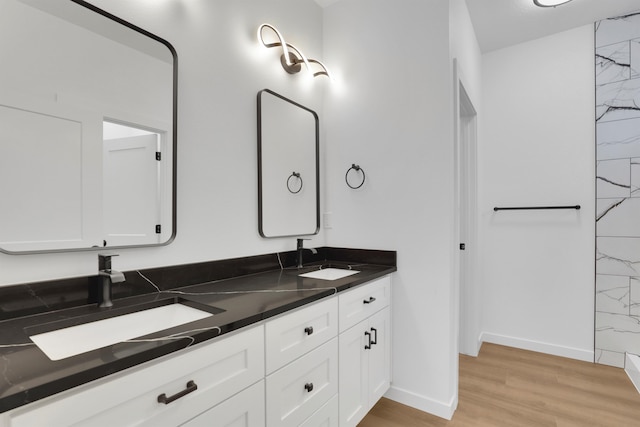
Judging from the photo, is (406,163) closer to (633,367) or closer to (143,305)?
(143,305)

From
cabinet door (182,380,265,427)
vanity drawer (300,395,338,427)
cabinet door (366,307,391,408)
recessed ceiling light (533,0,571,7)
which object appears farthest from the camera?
recessed ceiling light (533,0,571,7)

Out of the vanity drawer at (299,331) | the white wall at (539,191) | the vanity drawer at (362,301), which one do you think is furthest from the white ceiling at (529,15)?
the vanity drawer at (299,331)

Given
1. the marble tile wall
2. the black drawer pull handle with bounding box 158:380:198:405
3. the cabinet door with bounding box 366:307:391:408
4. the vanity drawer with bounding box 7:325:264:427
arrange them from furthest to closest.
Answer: the marble tile wall, the cabinet door with bounding box 366:307:391:408, the black drawer pull handle with bounding box 158:380:198:405, the vanity drawer with bounding box 7:325:264:427

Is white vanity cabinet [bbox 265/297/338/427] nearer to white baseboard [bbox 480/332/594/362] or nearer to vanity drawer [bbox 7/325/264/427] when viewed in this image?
vanity drawer [bbox 7/325/264/427]

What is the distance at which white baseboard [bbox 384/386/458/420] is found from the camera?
75.2 inches

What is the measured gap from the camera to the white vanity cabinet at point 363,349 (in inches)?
62.4

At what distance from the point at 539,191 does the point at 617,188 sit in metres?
0.50

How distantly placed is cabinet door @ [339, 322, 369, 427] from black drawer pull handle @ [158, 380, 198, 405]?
80 centimetres

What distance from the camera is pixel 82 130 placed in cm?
119

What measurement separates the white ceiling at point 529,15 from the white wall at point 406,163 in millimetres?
547

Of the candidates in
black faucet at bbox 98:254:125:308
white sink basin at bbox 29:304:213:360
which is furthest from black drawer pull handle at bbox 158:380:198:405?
black faucet at bbox 98:254:125:308

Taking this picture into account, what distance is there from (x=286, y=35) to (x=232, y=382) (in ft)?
6.52

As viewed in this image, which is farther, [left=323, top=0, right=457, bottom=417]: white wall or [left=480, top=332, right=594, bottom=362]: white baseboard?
[left=480, top=332, right=594, bottom=362]: white baseboard

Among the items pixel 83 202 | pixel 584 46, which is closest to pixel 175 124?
pixel 83 202
